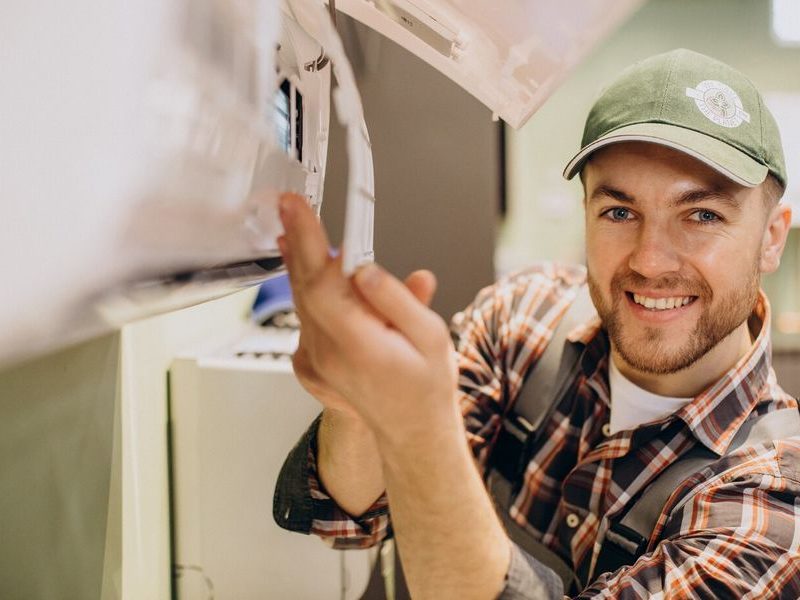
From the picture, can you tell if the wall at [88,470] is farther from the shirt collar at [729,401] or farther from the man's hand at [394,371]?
the shirt collar at [729,401]

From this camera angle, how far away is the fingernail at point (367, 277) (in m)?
0.38

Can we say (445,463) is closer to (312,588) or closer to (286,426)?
(286,426)

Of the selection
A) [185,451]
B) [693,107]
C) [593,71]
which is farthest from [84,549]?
[593,71]

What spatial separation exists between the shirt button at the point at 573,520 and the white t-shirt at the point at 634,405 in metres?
0.14

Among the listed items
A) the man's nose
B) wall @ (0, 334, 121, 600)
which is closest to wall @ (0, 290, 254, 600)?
wall @ (0, 334, 121, 600)

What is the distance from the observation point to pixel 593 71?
258 cm

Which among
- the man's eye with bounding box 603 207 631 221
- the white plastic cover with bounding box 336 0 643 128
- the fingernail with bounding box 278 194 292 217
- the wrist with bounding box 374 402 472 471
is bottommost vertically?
the wrist with bounding box 374 402 472 471

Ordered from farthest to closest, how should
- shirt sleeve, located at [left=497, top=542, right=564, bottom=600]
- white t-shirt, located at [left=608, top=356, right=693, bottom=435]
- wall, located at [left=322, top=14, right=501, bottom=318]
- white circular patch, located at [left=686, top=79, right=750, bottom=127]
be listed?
wall, located at [left=322, top=14, right=501, bottom=318], white t-shirt, located at [left=608, top=356, right=693, bottom=435], white circular patch, located at [left=686, top=79, right=750, bottom=127], shirt sleeve, located at [left=497, top=542, right=564, bottom=600]

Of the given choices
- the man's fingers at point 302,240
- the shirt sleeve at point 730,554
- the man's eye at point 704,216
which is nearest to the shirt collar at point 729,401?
the shirt sleeve at point 730,554

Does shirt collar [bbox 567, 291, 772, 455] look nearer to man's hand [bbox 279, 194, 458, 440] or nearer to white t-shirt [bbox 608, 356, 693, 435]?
white t-shirt [bbox 608, 356, 693, 435]

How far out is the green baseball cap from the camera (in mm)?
832

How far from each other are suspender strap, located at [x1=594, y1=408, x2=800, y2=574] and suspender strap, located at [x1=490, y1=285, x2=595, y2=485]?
0.23 m

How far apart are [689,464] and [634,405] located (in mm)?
154

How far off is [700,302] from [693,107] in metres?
0.29
